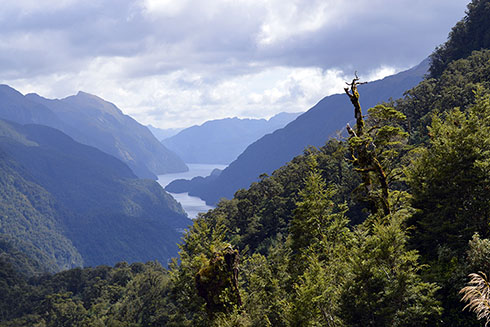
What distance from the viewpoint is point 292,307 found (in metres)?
25.8

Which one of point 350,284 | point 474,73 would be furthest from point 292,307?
point 474,73

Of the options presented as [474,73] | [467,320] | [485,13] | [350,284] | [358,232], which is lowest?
[467,320]

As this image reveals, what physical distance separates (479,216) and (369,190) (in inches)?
312

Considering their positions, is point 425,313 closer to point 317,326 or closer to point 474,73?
point 317,326

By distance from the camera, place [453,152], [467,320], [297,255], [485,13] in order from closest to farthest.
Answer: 1. [467,320]
2. [453,152]
3. [297,255]
4. [485,13]

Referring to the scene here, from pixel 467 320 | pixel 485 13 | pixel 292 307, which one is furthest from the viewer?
pixel 485 13

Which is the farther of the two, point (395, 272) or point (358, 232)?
point (358, 232)

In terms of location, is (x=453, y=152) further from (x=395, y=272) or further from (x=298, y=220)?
(x=298, y=220)

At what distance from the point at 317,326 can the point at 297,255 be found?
39.2ft

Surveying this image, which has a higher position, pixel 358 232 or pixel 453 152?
pixel 453 152

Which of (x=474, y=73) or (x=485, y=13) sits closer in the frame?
(x=474, y=73)

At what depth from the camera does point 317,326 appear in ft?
79.7

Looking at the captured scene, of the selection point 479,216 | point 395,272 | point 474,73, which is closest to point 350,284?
point 395,272

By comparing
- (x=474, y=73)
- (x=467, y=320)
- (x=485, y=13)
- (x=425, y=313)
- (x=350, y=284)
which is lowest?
(x=467, y=320)
